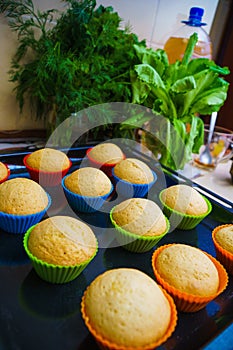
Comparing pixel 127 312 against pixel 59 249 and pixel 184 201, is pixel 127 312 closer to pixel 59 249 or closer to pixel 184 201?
pixel 59 249

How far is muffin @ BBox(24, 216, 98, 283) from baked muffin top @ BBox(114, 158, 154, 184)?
32 cm

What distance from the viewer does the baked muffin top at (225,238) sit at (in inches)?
28.5

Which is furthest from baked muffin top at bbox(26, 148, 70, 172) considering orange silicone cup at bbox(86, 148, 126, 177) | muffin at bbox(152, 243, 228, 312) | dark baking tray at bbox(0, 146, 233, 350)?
muffin at bbox(152, 243, 228, 312)

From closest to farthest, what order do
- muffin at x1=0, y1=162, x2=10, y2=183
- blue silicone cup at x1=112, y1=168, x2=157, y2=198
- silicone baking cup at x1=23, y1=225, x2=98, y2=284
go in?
1. silicone baking cup at x1=23, y1=225, x2=98, y2=284
2. muffin at x1=0, y1=162, x2=10, y2=183
3. blue silicone cup at x1=112, y1=168, x2=157, y2=198

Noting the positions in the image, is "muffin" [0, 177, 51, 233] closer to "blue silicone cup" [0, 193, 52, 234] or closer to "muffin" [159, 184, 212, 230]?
"blue silicone cup" [0, 193, 52, 234]

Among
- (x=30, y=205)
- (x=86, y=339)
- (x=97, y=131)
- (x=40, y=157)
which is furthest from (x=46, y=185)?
(x=86, y=339)

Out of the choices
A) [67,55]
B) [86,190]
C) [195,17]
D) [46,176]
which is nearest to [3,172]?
[46,176]

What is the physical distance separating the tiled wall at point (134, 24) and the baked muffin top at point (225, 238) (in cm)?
80

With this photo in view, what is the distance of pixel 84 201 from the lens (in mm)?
820

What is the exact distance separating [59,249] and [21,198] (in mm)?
178

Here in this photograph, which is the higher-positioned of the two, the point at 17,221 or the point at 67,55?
the point at 67,55

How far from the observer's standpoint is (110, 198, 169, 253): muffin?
0.71 meters

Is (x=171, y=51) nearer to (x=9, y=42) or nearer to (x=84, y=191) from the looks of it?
(x=9, y=42)

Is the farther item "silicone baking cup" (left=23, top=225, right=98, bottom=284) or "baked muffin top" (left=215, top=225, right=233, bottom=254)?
"baked muffin top" (left=215, top=225, right=233, bottom=254)
